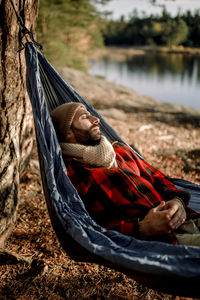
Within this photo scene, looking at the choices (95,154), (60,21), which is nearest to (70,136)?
(95,154)

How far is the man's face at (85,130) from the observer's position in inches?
67.4

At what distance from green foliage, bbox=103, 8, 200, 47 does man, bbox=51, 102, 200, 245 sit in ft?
49.9

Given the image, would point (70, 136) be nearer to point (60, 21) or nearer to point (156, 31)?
point (60, 21)

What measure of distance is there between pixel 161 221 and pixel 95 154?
1.77ft

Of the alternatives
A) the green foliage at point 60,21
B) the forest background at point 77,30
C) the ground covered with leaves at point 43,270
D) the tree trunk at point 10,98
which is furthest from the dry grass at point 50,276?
the green foliage at point 60,21

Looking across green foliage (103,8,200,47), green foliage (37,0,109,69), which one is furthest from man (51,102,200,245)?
green foliage (103,8,200,47)

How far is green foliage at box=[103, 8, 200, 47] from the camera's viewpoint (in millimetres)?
24062

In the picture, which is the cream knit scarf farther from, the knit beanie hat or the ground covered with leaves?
the ground covered with leaves

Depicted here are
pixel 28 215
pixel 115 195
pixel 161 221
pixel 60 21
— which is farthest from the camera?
pixel 60 21

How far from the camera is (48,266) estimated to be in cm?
171

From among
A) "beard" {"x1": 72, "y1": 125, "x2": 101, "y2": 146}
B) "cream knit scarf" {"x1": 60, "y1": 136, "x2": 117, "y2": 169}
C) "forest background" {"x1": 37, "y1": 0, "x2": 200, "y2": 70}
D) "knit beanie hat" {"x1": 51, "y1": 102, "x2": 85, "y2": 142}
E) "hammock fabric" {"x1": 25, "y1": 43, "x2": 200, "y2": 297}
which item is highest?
"forest background" {"x1": 37, "y1": 0, "x2": 200, "y2": 70}

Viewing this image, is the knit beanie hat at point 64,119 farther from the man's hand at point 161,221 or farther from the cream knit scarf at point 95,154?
the man's hand at point 161,221

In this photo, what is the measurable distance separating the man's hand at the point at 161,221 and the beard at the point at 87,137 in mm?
589

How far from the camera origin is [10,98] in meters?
1.81
